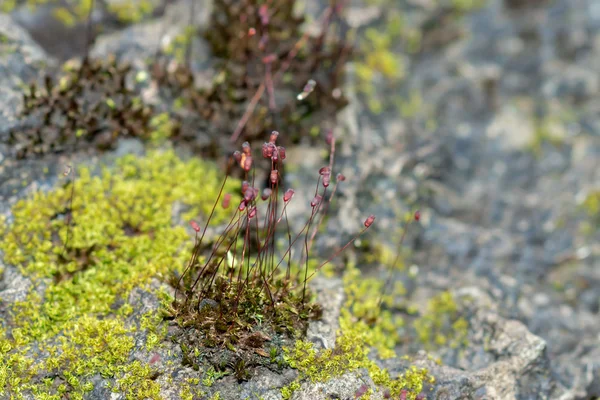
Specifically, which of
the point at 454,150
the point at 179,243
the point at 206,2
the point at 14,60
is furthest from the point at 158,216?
the point at 454,150

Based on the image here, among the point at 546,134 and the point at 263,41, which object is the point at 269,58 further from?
the point at 546,134

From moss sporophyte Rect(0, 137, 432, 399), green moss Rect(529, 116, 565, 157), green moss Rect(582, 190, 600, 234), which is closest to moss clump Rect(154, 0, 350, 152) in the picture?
moss sporophyte Rect(0, 137, 432, 399)

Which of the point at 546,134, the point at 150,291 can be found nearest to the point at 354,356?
the point at 150,291

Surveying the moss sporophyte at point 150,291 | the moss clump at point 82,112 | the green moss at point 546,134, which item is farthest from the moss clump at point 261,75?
the green moss at point 546,134

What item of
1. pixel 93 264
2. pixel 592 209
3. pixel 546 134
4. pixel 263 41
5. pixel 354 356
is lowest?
pixel 354 356

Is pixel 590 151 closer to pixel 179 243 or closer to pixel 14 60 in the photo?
pixel 179 243

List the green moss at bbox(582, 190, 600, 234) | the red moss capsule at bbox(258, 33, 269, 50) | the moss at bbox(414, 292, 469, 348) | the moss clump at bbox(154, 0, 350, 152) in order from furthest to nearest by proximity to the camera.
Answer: the green moss at bbox(582, 190, 600, 234) < the moss clump at bbox(154, 0, 350, 152) < the red moss capsule at bbox(258, 33, 269, 50) < the moss at bbox(414, 292, 469, 348)

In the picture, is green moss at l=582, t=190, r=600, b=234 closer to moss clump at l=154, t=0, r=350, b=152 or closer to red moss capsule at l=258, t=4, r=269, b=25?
moss clump at l=154, t=0, r=350, b=152
